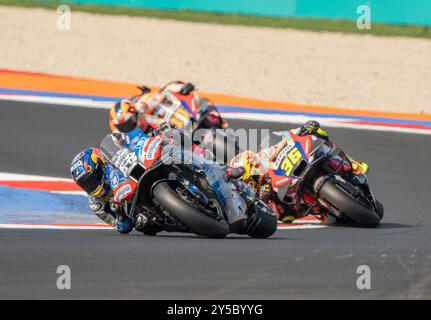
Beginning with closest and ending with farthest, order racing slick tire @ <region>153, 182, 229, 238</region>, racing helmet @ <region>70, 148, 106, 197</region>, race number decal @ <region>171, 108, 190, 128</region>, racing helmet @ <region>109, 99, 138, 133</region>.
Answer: racing slick tire @ <region>153, 182, 229, 238</region>
racing helmet @ <region>70, 148, 106, 197</region>
racing helmet @ <region>109, 99, 138, 133</region>
race number decal @ <region>171, 108, 190, 128</region>

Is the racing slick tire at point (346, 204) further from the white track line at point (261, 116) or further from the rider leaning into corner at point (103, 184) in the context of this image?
the white track line at point (261, 116)

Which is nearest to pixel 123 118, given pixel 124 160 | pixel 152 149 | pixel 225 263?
pixel 124 160

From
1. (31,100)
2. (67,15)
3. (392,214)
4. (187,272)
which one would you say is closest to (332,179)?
(392,214)

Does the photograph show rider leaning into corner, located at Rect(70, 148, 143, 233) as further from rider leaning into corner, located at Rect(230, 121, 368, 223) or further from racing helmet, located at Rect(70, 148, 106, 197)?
rider leaning into corner, located at Rect(230, 121, 368, 223)

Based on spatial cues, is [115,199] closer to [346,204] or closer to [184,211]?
[184,211]

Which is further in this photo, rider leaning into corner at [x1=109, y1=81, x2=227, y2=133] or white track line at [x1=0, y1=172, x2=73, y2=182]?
white track line at [x1=0, y1=172, x2=73, y2=182]

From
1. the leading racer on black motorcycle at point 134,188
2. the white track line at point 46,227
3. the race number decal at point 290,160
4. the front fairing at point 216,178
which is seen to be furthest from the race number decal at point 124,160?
the race number decal at point 290,160

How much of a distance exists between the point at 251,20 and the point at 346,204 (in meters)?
12.2

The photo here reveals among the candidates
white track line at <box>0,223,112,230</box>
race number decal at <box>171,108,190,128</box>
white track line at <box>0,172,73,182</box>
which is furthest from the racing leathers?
white track line at <box>0,172,73,182</box>

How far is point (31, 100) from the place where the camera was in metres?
16.1

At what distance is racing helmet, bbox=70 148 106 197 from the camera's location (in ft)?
26.8

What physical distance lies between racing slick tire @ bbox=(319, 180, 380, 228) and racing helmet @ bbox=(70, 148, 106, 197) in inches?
81.2

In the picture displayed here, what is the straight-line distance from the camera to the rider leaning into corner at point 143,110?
9.54m

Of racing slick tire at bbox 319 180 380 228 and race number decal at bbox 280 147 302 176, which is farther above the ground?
race number decal at bbox 280 147 302 176
